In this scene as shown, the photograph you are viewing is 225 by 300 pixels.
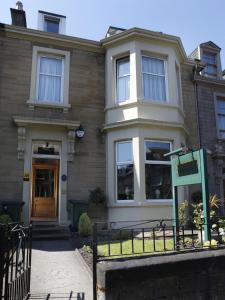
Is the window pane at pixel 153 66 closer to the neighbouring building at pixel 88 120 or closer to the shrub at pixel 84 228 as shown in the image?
the neighbouring building at pixel 88 120

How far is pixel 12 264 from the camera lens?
3904mm

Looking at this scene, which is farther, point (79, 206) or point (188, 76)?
point (188, 76)

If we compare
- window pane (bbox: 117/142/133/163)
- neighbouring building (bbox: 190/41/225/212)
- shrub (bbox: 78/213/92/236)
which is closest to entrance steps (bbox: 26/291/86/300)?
shrub (bbox: 78/213/92/236)

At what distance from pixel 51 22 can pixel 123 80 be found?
440 cm

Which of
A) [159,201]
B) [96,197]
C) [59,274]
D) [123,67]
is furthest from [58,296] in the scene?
[123,67]

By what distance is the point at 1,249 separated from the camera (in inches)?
143

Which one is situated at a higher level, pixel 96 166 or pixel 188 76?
pixel 188 76

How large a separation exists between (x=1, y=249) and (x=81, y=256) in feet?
12.9

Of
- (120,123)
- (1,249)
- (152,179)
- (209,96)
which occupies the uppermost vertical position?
(209,96)

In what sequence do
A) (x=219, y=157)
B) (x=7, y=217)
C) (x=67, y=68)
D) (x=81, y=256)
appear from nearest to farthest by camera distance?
(x=81, y=256) < (x=7, y=217) < (x=67, y=68) < (x=219, y=157)

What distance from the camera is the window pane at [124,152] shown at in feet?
37.4

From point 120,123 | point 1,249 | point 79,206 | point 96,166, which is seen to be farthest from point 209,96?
point 1,249

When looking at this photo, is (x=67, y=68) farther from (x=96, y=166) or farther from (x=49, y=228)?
(x=49, y=228)

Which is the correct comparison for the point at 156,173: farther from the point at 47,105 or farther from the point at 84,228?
the point at 47,105
